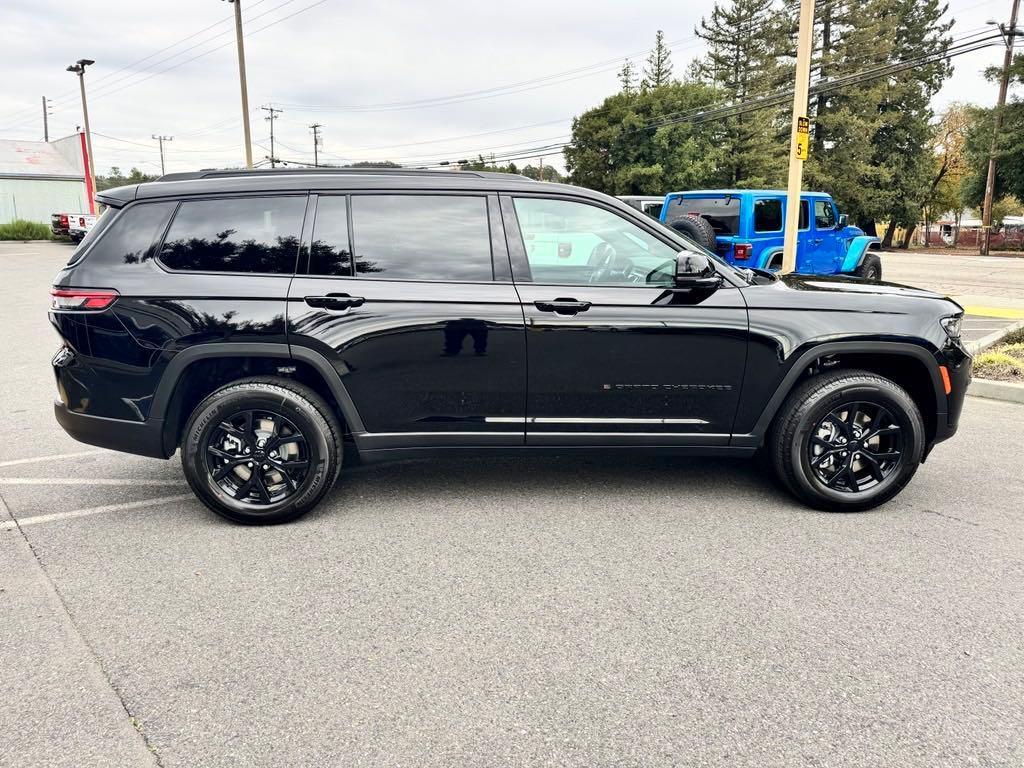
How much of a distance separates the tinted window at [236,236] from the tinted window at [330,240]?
10cm

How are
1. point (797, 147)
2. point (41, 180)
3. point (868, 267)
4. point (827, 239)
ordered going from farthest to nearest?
point (41, 180), point (868, 267), point (827, 239), point (797, 147)

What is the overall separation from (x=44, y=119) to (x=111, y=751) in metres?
94.7

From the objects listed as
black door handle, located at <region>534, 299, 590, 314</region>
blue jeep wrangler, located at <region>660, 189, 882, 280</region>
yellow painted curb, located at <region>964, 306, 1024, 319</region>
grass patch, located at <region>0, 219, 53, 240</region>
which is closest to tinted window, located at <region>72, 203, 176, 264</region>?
black door handle, located at <region>534, 299, 590, 314</region>

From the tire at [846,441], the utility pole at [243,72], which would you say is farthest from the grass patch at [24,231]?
the tire at [846,441]

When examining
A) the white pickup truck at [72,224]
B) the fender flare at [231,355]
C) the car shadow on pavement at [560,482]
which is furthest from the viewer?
the white pickup truck at [72,224]

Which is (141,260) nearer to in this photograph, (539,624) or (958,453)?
(539,624)

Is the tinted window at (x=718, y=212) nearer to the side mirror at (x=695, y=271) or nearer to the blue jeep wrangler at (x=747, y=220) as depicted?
the blue jeep wrangler at (x=747, y=220)

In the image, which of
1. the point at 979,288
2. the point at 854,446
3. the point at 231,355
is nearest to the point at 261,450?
the point at 231,355

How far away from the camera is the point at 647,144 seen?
50188mm

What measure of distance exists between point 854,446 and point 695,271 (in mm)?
1356

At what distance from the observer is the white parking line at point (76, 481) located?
480 cm

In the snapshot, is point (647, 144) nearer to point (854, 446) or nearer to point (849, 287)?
point (849, 287)

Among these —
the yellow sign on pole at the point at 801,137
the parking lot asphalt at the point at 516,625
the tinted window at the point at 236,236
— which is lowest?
the parking lot asphalt at the point at 516,625

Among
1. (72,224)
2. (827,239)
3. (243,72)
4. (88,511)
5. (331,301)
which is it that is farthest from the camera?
(72,224)
